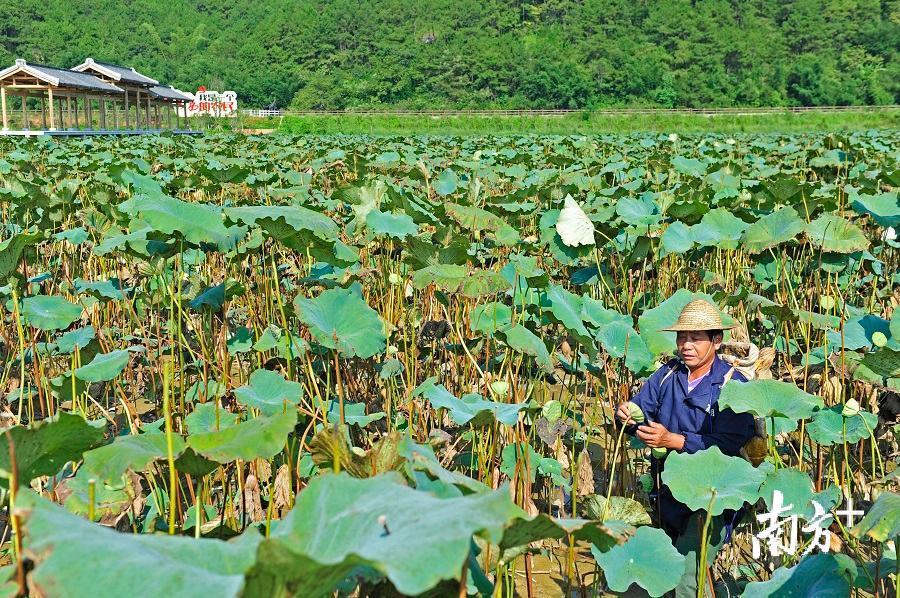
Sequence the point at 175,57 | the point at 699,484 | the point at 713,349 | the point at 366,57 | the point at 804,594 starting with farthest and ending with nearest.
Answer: the point at 175,57, the point at 366,57, the point at 713,349, the point at 699,484, the point at 804,594

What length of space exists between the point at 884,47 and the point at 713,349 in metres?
70.3

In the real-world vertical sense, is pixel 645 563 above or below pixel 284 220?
below

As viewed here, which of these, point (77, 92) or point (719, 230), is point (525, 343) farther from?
point (77, 92)

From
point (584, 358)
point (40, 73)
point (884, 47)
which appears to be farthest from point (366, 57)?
point (584, 358)

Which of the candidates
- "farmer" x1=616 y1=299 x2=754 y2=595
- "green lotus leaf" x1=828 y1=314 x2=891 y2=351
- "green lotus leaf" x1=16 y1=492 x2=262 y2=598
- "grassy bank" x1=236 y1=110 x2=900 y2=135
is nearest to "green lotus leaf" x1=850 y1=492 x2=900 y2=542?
"farmer" x1=616 y1=299 x2=754 y2=595

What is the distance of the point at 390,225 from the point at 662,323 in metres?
0.99

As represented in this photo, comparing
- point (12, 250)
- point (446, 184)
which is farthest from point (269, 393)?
point (446, 184)

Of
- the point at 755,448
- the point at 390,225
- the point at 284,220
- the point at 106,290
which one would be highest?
the point at 284,220

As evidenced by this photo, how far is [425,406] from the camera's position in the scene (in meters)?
2.99

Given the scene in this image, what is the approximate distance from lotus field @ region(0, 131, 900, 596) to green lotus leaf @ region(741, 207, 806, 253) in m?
0.01

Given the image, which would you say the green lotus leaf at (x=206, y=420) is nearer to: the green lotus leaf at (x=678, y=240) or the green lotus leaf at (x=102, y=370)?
the green lotus leaf at (x=102, y=370)

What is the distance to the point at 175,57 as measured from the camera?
77.7m

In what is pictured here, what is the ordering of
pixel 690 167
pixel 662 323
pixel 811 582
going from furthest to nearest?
pixel 690 167 → pixel 662 323 → pixel 811 582

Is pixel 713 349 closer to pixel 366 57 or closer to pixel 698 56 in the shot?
pixel 698 56
